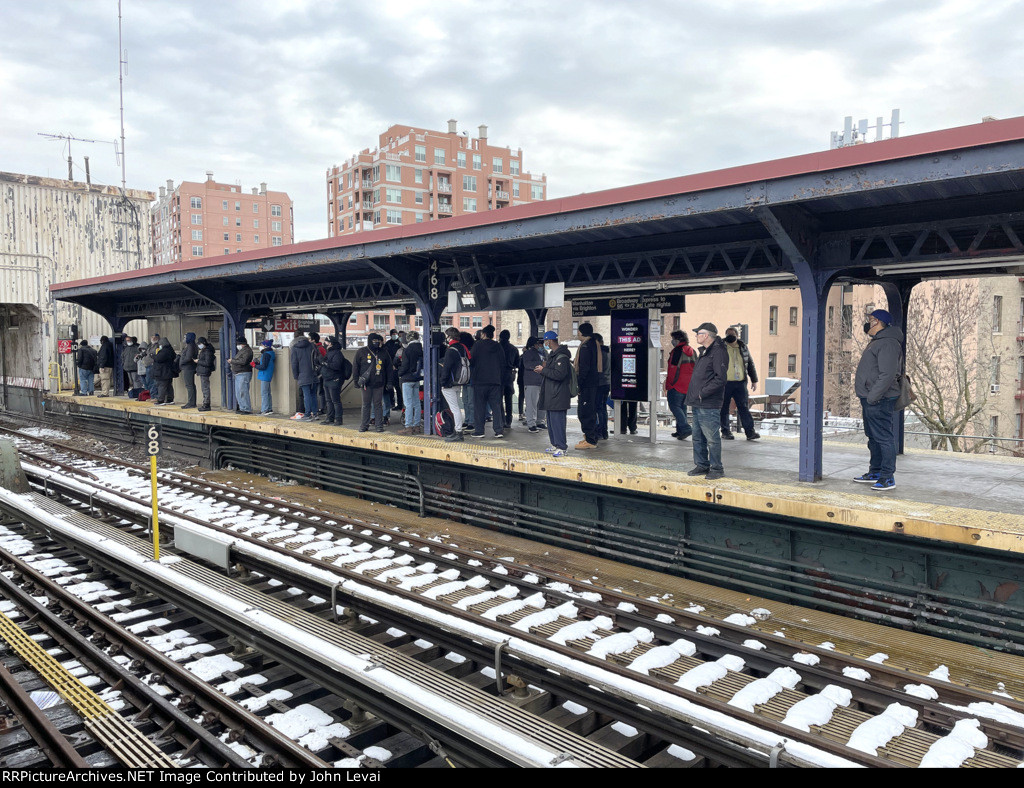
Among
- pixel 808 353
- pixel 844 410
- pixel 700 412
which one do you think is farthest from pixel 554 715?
pixel 844 410

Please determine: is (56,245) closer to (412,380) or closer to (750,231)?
(412,380)

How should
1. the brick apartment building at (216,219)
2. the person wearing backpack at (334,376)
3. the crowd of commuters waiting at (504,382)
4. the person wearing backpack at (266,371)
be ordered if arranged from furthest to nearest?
the brick apartment building at (216,219) → the person wearing backpack at (266,371) → the person wearing backpack at (334,376) → the crowd of commuters waiting at (504,382)

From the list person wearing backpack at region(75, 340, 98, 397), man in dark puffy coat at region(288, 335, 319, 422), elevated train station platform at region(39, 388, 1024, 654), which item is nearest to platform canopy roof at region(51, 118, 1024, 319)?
man in dark puffy coat at region(288, 335, 319, 422)

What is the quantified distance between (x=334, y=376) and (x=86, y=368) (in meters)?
12.4

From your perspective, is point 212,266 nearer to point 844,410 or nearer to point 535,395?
point 535,395

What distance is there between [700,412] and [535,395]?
478 cm

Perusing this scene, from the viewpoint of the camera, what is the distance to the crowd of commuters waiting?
7652mm

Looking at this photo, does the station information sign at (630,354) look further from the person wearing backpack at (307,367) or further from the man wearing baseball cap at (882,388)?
the person wearing backpack at (307,367)

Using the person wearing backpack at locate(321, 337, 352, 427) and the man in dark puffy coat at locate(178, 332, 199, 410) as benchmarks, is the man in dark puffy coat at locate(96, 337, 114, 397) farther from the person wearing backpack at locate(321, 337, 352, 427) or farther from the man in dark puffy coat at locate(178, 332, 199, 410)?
the person wearing backpack at locate(321, 337, 352, 427)

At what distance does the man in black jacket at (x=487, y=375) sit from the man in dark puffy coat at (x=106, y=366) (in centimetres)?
1459

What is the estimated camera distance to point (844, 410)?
32.3 metres

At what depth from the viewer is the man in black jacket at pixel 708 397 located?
23.9ft

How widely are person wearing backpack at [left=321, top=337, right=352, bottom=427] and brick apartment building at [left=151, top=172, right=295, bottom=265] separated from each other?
81727 mm

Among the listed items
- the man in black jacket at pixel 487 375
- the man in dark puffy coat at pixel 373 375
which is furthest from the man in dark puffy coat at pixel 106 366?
the man in black jacket at pixel 487 375
